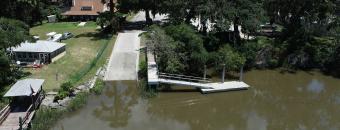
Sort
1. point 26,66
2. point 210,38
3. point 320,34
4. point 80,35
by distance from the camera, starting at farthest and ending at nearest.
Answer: point 80,35 → point 320,34 → point 210,38 → point 26,66

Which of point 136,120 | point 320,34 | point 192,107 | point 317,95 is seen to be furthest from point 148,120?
point 320,34

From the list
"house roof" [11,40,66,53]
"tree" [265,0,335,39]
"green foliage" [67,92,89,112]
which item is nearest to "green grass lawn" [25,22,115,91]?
"house roof" [11,40,66,53]

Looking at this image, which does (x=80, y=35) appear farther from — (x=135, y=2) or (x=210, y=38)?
(x=210, y=38)

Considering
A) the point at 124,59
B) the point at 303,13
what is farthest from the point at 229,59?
the point at 303,13

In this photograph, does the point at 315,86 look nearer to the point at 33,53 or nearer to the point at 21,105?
the point at 21,105

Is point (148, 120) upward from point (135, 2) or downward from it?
downward

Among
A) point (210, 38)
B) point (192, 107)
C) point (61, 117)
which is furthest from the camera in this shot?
point (210, 38)

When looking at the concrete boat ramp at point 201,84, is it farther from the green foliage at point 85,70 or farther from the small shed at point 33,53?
the small shed at point 33,53
